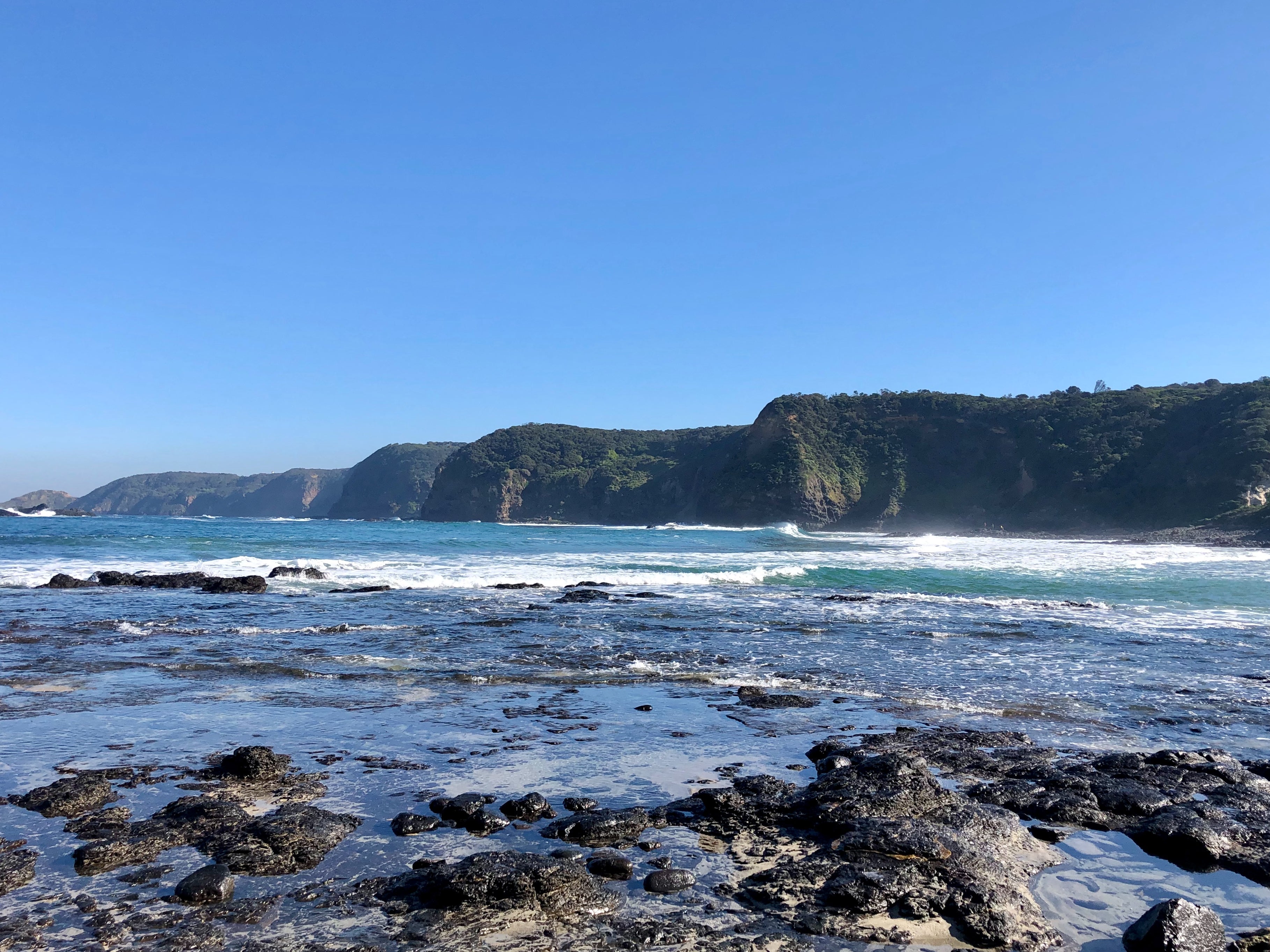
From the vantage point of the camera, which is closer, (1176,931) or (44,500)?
(1176,931)

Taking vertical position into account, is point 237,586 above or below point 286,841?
below

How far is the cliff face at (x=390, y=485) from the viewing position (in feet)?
546

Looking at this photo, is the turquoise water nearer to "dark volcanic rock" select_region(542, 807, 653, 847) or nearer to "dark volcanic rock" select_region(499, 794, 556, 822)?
"dark volcanic rock" select_region(499, 794, 556, 822)

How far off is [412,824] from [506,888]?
1160 mm

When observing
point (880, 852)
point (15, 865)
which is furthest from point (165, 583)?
point (880, 852)

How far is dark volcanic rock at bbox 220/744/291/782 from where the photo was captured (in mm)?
5957

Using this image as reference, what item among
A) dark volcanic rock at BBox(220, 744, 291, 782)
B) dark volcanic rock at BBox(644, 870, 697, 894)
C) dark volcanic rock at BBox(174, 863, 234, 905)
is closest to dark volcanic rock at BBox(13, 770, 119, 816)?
dark volcanic rock at BBox(220, 744, 291, 782)

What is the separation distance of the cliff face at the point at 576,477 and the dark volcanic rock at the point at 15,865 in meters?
106

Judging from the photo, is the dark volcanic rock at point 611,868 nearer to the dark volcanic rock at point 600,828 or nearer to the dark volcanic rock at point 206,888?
the dark volcanic rock at point 600,828

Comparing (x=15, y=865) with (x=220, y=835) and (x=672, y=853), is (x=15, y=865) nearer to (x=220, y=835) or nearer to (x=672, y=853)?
(x=220, y=835)

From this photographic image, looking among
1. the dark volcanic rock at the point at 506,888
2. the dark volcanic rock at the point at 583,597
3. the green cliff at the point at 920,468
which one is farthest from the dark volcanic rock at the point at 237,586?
the green cliff at the point at 920,468

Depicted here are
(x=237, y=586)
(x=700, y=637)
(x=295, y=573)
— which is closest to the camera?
(x=700, y=637)

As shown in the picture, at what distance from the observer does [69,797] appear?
5324mm

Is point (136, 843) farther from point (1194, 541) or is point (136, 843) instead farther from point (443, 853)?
point (1194, 541)
